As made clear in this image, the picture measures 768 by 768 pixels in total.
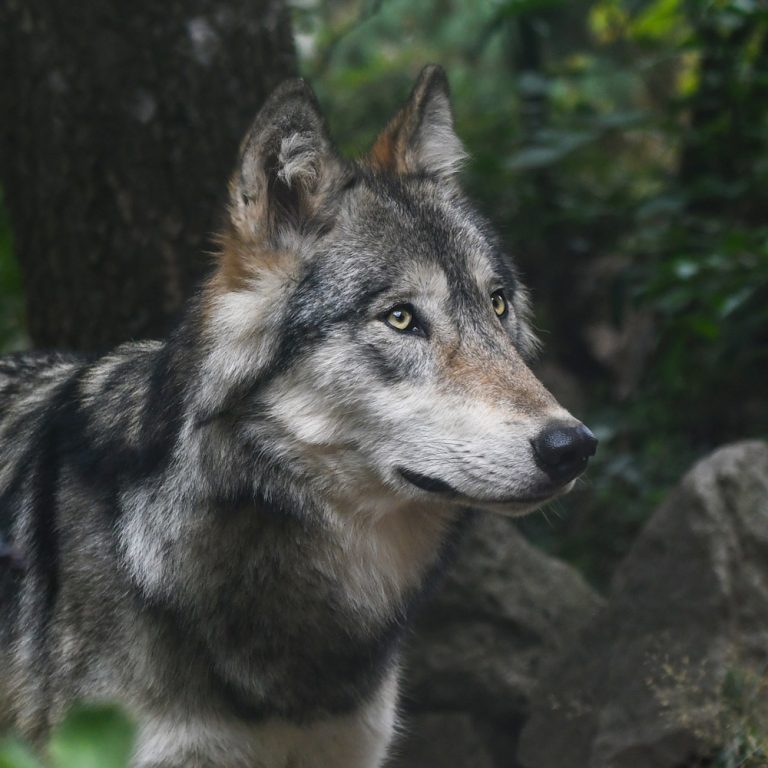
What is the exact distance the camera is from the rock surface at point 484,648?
15.7 feet

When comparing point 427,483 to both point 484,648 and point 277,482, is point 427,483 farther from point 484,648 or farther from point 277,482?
point 484,648

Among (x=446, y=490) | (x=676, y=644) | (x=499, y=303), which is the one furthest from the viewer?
(x=676, y=644)

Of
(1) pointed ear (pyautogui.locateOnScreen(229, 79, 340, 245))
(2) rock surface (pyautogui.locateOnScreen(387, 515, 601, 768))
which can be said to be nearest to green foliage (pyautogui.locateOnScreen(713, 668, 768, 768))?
(2) rock surface (pyautogui.locateOnScreen(387, 515, 601, 768))

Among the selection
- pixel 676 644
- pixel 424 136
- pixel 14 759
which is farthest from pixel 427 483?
pixel 14 759

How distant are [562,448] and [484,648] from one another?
2.41m

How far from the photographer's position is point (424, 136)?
3709mm

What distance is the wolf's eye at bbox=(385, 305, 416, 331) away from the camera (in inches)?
120

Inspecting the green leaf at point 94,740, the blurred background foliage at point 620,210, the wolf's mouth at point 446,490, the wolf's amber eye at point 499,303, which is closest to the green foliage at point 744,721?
the blurred background foliage at point 620,210

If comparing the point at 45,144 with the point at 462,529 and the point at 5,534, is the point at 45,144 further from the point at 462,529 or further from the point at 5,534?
the point at 462,529

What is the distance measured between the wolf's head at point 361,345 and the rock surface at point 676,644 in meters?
1.51

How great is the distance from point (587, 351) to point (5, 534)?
5982mm

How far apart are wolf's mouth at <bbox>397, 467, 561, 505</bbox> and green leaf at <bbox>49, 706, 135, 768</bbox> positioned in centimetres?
207

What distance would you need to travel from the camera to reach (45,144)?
4836 mm

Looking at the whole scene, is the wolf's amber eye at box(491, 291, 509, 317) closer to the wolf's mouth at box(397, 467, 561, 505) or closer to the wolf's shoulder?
the wolf's mouth at box(397, 467, 561, 505)
